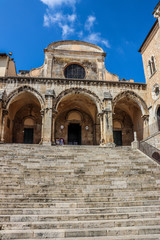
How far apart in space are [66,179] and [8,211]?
9.11 ft

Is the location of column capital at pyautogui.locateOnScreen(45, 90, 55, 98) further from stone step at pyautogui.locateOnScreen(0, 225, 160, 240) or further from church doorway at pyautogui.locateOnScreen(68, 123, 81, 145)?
stone step at pyautogui.locateOnScreen(0, 225, 160, 240)

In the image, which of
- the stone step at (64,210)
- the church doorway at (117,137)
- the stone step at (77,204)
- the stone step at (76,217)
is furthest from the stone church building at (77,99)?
the stone step at (76,217)

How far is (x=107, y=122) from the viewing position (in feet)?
50.6

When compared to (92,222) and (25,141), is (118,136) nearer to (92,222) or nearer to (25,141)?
(25,141)

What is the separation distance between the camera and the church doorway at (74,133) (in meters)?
20.3

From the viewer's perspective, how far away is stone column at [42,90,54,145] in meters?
14.6

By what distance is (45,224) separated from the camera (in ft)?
16.9

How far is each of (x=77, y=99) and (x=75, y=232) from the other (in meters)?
15.2

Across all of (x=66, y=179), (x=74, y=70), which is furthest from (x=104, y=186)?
(x=74, y=70)

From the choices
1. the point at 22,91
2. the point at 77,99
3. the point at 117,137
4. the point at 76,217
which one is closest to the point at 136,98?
the point at 117,137

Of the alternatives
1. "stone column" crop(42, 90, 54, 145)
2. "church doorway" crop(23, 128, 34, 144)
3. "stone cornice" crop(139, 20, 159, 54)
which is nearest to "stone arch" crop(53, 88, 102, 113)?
"stone column" crop(42, 90, 54, 145)

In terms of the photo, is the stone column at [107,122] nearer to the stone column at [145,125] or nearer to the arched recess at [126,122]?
the arched recess at [126,122]

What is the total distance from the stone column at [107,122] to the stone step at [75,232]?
9763 mm

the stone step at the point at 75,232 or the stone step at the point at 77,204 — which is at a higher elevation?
the stone step at the point at 77,204
